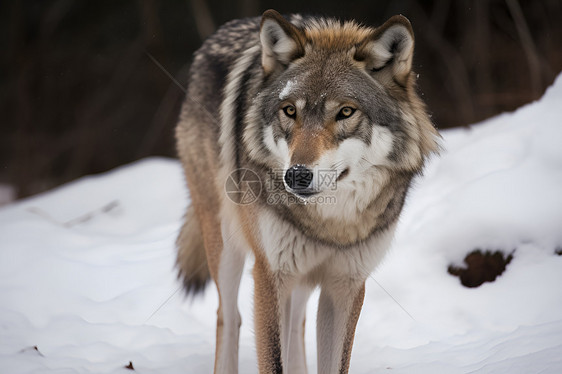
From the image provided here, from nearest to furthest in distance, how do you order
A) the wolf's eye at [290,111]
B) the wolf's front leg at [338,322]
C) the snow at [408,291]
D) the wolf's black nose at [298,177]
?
1. the wolf's black nose at [298,177]
2. the wolf's eye at [290,111]
3. the wolf's front leg at [338,322]
4. the snow at [408,291]

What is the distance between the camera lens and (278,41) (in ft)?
8.29

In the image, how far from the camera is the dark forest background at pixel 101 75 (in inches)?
363

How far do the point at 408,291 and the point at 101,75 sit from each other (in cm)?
827

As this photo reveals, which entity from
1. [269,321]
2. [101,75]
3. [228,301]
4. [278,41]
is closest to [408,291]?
[228,301]

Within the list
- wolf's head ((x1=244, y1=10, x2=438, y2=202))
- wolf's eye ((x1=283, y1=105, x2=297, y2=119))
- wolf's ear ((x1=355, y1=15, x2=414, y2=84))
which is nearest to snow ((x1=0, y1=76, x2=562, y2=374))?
wolf's head ((x1=244, y1=10, x2=438, y2=202))

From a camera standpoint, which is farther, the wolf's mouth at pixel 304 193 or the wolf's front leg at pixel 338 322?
the wolf's front leg at pixel 338 322

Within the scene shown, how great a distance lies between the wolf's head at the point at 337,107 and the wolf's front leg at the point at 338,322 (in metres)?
0.59

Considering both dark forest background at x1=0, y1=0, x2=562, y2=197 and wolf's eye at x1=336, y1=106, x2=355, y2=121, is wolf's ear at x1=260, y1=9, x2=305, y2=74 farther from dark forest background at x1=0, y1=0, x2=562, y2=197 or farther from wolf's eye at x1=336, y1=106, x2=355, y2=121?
dark forest background at x1=0, y1=0, x2=562, y2=197

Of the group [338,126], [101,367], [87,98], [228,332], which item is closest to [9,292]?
[101,367]

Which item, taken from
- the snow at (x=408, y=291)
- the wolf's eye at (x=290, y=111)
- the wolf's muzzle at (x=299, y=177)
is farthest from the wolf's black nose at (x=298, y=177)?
the snow at (x=408, y=291)

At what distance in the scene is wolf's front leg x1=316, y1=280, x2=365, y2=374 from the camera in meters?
2.66

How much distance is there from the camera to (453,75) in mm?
7281

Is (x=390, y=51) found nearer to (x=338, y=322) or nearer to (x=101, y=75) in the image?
(x=338, y=322)

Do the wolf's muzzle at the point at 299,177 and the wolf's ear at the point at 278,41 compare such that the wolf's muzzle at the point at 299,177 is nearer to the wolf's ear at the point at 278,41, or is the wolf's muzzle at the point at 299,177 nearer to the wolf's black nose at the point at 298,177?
the wolf's black nose at the point at 298,177
